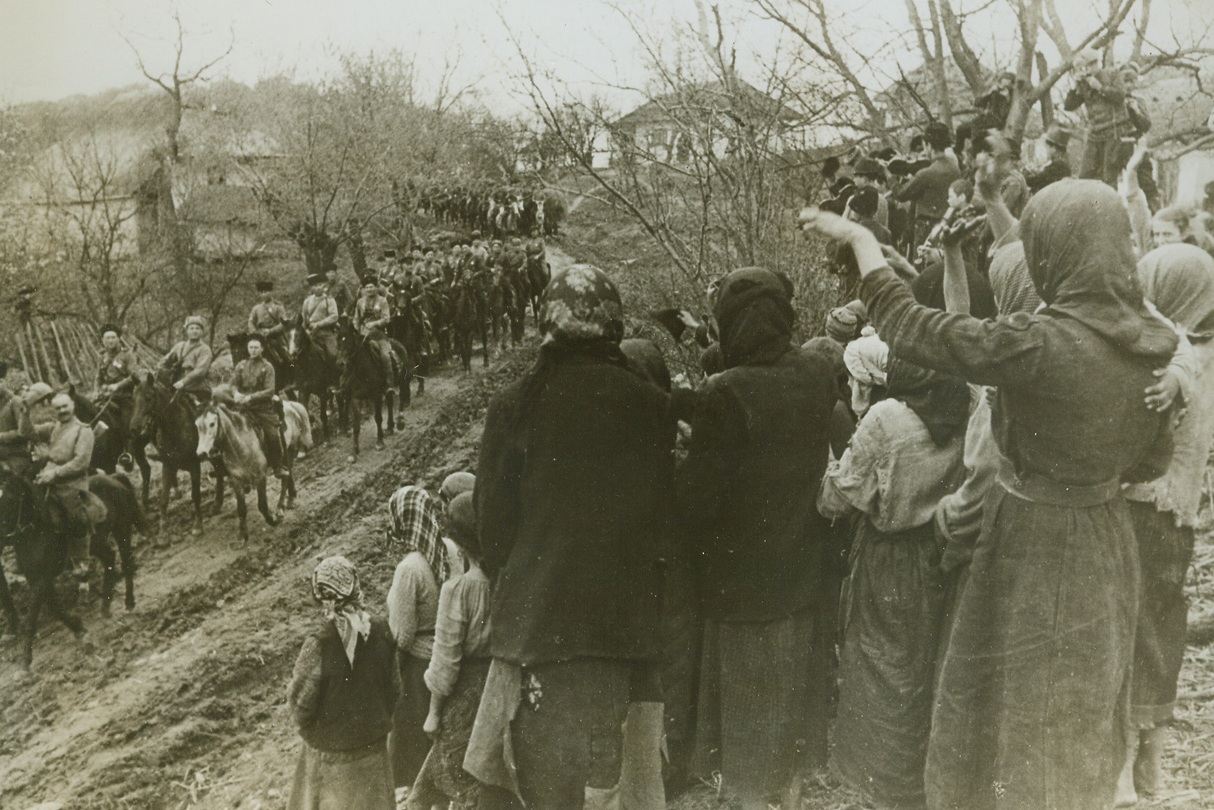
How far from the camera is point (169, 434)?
137 inches

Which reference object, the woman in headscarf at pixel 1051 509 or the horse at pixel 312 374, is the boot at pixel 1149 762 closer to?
the woman in headscarf at pixel 1051 509

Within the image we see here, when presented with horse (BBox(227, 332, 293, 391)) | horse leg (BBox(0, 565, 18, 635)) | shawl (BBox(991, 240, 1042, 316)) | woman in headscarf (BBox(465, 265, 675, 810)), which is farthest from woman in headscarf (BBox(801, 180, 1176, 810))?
horse leg (BBox(0, 565, 18, 635))

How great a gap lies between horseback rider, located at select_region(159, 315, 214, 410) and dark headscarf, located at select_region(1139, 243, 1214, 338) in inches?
131

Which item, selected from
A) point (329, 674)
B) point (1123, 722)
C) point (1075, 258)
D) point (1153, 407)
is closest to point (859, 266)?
point (1075, 258)

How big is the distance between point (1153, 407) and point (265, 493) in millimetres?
3040

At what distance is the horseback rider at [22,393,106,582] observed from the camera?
10.6 feet

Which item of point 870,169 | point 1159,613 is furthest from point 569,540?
point 870,169

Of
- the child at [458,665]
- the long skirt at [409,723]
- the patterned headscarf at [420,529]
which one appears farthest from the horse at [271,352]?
the long skirt at [409,723]

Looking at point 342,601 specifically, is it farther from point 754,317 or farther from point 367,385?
point 754,317

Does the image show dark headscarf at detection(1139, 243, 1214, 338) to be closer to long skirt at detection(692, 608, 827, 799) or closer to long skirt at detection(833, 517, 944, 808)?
long skirt at detection(833, 517, 944, 808)

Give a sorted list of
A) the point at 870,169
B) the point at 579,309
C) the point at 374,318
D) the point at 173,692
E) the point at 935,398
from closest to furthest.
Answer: the point at 579,309 → the point at 935,398 → the point at 173,692 → the point at 374,318 → the point at 870,169

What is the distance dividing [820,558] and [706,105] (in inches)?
84.3

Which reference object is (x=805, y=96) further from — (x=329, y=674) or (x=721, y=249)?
(x=329, y=674)

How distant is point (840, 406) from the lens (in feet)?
10.6
